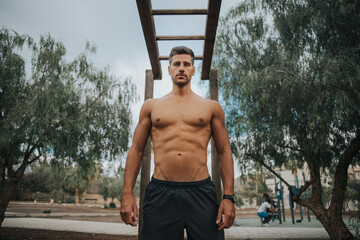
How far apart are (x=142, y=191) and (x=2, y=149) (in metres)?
5.78

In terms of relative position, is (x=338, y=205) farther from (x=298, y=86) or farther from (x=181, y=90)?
(x=181, y=90)

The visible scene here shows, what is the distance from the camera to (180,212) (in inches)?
64.5

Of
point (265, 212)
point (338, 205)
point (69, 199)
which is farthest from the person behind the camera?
point (69, 199)

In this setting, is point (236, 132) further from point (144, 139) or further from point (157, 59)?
point (144, 139)

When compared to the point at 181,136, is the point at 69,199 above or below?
below

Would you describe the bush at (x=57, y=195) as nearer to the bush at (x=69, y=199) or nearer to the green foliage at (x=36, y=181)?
the bush at (x=69, y=199)

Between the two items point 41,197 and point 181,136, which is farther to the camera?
point 41,197

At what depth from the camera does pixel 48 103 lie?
6.45 meters

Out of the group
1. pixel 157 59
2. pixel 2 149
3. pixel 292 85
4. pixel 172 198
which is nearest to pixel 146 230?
pixel 172 198

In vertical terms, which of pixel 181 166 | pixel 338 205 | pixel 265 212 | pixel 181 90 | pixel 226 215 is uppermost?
pixel 181 90

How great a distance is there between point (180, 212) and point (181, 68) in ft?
3.52

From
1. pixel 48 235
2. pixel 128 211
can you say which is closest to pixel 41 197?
pixel 48 235

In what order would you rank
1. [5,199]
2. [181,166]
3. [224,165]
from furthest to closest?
[5,199] → [224,165] → [181,166]

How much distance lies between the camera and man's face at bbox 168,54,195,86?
1993 mm
